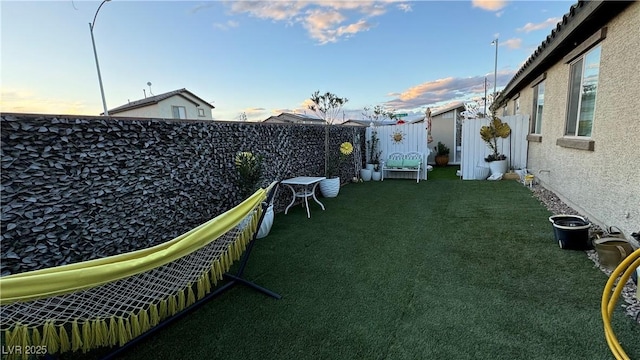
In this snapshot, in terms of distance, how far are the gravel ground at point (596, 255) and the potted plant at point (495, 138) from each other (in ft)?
5.96

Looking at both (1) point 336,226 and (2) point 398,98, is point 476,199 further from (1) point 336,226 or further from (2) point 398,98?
(2) point 398,98

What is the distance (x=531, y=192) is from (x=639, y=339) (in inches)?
180

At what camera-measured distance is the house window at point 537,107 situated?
6441 millimetres

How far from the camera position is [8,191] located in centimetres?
195

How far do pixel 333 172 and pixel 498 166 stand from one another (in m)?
4.29

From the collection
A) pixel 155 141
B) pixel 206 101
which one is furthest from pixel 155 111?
pixel 155 141

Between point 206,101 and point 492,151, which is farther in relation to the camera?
point 206,101

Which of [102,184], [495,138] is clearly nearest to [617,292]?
[102,184]

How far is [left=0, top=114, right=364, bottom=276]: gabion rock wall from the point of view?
6.61 ft

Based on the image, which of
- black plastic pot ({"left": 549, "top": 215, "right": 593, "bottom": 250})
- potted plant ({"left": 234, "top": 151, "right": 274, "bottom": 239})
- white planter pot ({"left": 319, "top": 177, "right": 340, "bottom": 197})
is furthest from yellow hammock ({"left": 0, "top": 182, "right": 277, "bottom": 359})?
white planter pot ({"left": 319, "top": 177, "right": 340, "bottom": 197})

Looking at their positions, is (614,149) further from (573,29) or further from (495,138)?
(495,138)

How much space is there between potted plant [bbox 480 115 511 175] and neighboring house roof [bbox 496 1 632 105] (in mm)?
1454

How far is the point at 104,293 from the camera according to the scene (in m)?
1.52

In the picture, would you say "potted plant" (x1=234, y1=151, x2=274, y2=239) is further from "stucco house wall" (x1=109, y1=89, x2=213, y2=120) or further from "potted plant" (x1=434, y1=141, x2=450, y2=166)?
"stucco house wall" (x1=109, y1=89, x2=213, y2=120)
